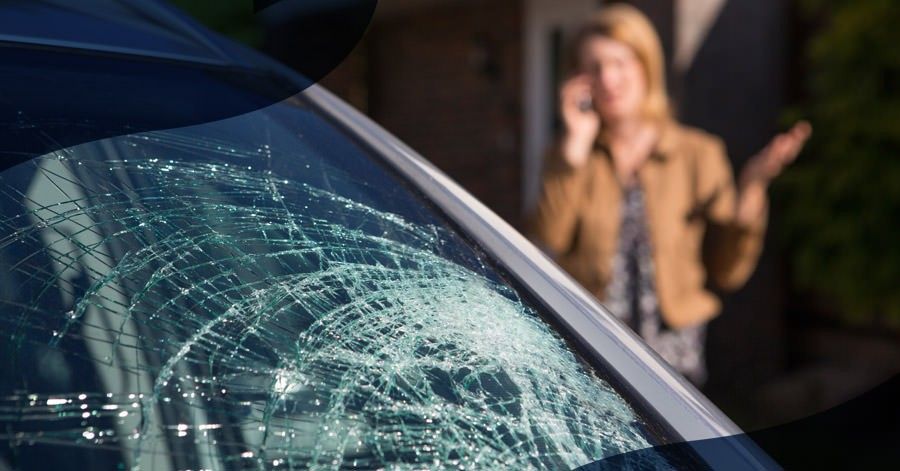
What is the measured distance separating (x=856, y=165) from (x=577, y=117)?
1.72 m

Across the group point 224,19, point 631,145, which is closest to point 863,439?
point 631,145

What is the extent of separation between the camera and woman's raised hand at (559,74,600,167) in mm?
3480

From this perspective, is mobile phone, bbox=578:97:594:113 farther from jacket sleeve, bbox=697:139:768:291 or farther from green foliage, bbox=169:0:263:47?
green foliage, bbox=169:0:263:47

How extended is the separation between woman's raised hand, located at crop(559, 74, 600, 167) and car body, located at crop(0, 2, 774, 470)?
2024 millimetres

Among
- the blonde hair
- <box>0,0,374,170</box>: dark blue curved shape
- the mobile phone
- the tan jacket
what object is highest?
the blonde hair

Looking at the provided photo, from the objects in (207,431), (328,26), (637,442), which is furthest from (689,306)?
(207,431)

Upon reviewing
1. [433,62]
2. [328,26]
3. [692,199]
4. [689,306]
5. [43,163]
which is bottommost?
[43,163]

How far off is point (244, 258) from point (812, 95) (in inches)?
201

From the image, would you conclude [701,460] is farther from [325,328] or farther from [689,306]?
[689,306]

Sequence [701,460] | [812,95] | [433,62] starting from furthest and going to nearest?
[433,62] → [812,95] → [701,460]

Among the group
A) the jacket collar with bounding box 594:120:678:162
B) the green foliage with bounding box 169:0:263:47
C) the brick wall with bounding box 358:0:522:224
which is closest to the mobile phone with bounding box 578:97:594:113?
the jacket collar with bounding box 594:120:678:162

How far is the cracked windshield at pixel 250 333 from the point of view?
3.46 feet

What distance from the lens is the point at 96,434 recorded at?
1022 millimetres

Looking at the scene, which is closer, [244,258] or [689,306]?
[244,258]
